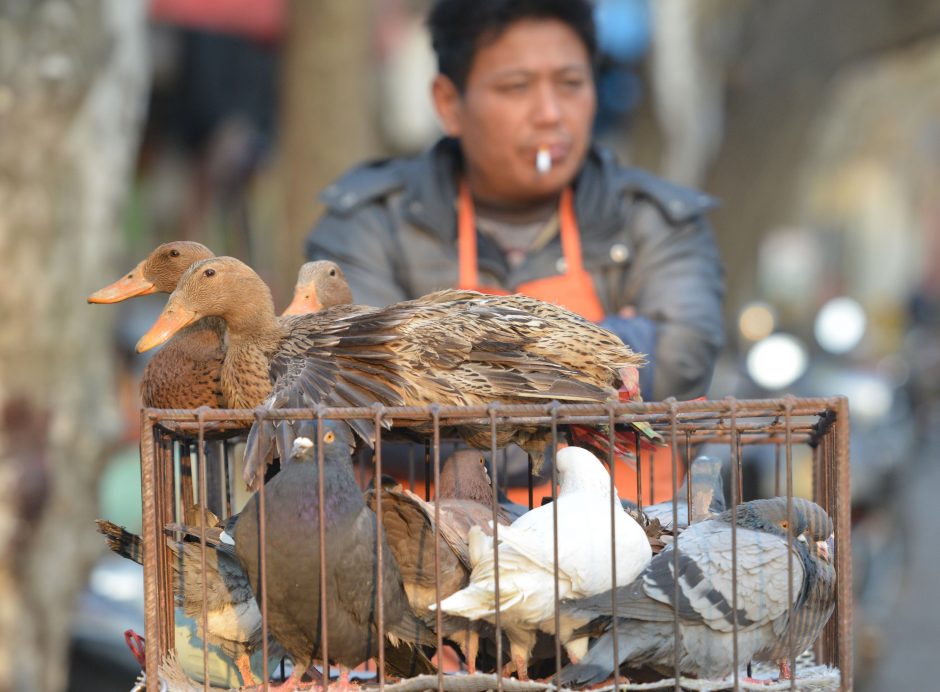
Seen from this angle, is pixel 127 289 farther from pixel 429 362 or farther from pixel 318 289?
pixel 429 362

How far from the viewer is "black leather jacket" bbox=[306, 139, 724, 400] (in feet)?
10.4

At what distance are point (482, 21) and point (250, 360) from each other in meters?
1.42

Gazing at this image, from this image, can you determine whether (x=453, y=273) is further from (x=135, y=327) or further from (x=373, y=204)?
(x=135, y=327)

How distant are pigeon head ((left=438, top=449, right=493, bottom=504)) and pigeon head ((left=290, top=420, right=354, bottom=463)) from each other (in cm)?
26

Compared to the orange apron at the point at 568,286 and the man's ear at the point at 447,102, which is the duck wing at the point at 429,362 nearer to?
the orange apron at the point at 568,286

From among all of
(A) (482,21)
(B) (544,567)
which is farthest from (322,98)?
(B) (544,567)

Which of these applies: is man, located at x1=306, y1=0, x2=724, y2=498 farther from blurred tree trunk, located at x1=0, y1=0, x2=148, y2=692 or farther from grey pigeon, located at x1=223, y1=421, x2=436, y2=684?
blurred tree trunk, located at x1=0, y1=0, x2=148, y2=692

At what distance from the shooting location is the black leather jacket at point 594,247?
10.4ft

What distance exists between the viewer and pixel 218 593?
2223mm

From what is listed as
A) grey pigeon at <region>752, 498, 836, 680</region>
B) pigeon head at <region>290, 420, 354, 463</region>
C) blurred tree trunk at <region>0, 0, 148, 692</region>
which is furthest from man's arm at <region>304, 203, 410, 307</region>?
blurred tree trunk at <region>0, 0, 148, 692</region>

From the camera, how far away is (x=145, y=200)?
1070 cm

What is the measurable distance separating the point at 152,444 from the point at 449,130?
5.59 ft

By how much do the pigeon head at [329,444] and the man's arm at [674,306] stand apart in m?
1.00

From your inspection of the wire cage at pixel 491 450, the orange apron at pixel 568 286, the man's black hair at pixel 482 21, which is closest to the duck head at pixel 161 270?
the wire cage at pixel 491 450
